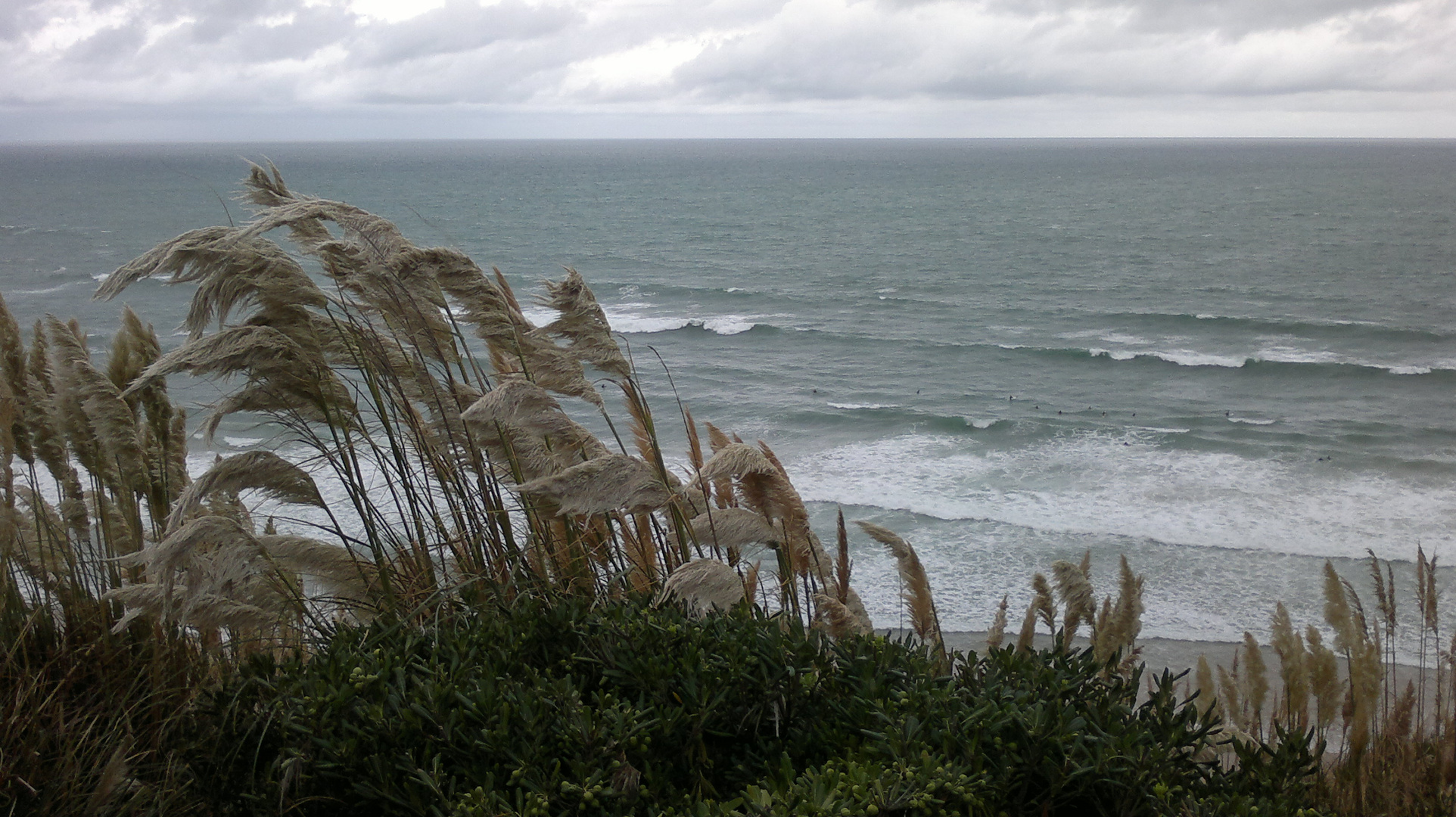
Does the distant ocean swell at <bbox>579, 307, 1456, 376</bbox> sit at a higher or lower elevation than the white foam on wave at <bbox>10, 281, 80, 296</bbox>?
lower

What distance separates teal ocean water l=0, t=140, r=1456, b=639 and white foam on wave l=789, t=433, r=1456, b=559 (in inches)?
2.3

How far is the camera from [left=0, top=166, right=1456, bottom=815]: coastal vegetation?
176 cm

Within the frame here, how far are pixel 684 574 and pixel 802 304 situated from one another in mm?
27999

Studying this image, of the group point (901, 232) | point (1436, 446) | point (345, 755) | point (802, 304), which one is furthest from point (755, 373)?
point (901, 232)

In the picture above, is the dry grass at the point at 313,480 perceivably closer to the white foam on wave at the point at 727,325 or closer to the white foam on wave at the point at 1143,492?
the white foam on wave at the point at 1143,492

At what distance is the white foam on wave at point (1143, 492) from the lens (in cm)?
1144

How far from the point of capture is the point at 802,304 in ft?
98.1

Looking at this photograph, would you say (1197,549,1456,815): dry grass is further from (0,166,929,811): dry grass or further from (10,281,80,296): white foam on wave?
(10,281,80,296): white foam on wave

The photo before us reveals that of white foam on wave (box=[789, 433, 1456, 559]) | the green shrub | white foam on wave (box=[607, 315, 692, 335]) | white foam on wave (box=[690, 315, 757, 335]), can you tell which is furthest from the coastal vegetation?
white foam on wave (box=[690, 315, 757, 335])

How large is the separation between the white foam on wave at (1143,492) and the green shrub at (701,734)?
1023cm

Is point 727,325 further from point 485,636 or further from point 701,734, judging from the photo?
point 701,734

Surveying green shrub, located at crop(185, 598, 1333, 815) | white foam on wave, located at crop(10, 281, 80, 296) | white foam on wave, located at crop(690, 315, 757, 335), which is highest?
green shrub, located at crop(185, 598, 1333, 815)

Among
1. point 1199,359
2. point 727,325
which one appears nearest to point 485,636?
point 1199,359

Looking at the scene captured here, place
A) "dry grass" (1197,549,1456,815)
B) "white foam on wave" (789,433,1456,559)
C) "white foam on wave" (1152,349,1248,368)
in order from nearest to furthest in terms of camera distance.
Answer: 1. "dry grass" (1197,549,1456,815)
2. "white foam on wave" (789,433,1456,559)
3. "white foam on wave" (1152,349,1248,368)
